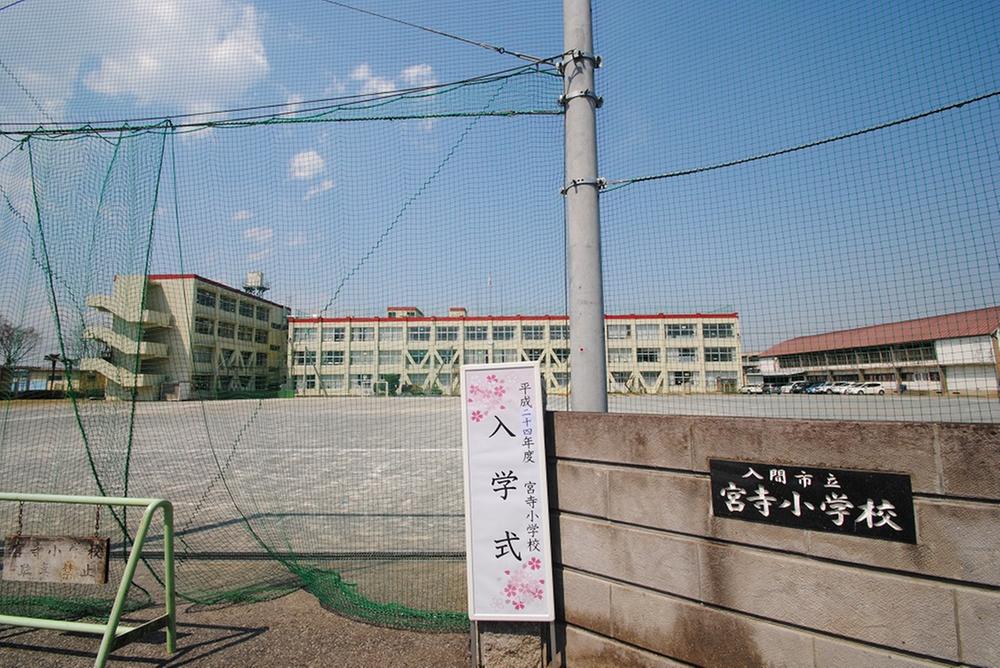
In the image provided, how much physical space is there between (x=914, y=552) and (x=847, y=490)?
311 mm

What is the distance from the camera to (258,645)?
3.24 metres

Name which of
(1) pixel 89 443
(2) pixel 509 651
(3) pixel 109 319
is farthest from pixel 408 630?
(3) pixel 109 319

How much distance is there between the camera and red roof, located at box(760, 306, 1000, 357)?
2.30 m

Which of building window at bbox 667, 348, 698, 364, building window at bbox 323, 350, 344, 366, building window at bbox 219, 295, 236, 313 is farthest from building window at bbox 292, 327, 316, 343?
building window at bbox 667, 348, 698, 364

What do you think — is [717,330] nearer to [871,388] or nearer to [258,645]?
[871,388]

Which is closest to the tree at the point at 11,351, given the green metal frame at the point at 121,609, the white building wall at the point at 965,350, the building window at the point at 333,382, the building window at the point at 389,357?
the green metal frame at the point at 121,609

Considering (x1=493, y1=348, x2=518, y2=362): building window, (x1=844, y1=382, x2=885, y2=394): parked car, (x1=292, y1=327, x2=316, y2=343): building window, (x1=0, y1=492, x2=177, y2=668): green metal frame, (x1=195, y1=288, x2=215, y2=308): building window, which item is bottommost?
(x1=0, y1=492, x2=177, y2=668): green metal frame

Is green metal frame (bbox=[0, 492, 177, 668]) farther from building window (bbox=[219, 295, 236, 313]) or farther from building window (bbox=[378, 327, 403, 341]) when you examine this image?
building window (bbox=[378, 327, 403, 341])

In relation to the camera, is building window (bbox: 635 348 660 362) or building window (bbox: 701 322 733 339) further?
building window (bbox: 635 348 660 362)

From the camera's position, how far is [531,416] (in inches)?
113

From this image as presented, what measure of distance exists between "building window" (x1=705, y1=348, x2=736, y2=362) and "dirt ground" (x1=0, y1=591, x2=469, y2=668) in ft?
9.40

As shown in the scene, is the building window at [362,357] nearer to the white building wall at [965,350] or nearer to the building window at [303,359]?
the building window at [303,359]

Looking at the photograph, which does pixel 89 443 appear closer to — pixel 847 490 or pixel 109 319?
pixel 109 319

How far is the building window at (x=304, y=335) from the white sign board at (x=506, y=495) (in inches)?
187
